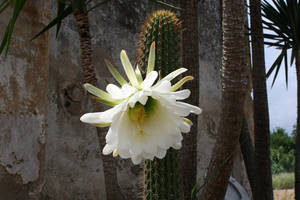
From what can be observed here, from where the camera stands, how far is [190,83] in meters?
3.00

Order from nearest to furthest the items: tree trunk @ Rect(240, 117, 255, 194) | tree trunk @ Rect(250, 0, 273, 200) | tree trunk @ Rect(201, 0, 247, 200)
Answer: tree trunk @ Rect(201, 0, 247, 200) < tree trunk @ Rect(250, 0, 273, 200) < tree trunk @ Rect(240, 117, 255, 194)

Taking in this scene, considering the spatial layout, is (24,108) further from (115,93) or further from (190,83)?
(115,93)

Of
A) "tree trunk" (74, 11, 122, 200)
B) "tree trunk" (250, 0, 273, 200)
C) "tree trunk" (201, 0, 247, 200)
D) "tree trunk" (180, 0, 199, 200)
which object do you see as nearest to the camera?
"tree trunk" (201, 0, 247, 200)

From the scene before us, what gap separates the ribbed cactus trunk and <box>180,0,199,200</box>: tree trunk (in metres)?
0.76

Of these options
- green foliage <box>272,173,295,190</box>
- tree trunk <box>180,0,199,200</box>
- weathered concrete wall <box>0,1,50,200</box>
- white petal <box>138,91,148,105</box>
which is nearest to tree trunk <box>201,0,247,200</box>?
tree trunk <box>180,0,199,200</box>

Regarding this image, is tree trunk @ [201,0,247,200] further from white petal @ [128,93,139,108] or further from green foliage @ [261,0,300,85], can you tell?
green foliage @ [261,0,300,85]

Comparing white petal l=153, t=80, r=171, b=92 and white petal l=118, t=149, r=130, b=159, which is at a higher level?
white petal l=153, t=80, r=171, b=92

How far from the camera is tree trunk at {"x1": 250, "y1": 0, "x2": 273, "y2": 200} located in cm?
362

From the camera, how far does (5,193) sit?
11.0 feet

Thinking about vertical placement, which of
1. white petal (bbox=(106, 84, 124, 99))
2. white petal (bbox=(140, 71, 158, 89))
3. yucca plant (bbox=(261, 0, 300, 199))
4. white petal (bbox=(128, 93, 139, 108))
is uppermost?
yucca plant (bbox=(261, 0, 300, 199))

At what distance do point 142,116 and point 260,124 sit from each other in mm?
2877

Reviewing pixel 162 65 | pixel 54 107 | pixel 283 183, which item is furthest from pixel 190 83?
pixel 283 183

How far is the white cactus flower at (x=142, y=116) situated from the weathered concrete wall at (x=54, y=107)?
8.75ft

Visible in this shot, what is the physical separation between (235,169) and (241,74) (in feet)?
16.9
